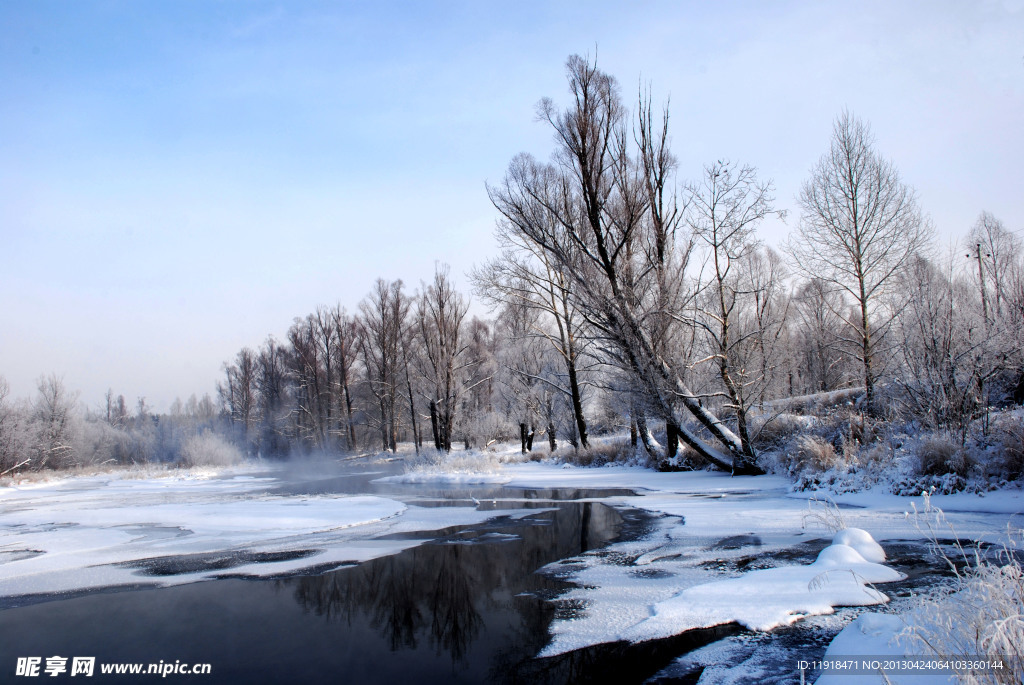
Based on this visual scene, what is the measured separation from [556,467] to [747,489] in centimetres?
1053

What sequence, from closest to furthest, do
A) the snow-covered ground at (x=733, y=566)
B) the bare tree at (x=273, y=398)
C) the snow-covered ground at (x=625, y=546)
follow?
the snow-covered ground at (x=733, y=566) → the snow-covered ground at (x=625, y=546) → the bare tree at (x=273, y=398)

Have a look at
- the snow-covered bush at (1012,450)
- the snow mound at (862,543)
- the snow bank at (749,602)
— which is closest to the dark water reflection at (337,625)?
the snow bank at (749,602)

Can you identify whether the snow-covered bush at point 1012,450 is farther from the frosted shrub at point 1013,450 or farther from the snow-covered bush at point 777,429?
A: the snow-covered bush at point 777,429

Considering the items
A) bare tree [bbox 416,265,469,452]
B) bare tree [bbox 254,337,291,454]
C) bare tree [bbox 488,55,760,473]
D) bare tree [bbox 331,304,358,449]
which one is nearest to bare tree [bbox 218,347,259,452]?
bare tree [bbox 254,337,291,454]

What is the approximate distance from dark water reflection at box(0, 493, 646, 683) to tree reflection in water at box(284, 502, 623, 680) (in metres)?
0.02

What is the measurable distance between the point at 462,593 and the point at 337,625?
4.14 ft

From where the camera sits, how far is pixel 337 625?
15.3ft

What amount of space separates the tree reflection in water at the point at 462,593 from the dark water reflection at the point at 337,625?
0.6 inches

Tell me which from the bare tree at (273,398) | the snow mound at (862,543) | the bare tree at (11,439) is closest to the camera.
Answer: the snow mound at (862,543)

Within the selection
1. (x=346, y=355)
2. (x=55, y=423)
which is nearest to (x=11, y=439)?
(x=55, y=423)

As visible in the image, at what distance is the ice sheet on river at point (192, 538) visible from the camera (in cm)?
666

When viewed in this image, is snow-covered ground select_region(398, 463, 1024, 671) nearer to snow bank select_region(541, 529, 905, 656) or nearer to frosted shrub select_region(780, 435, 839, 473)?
snow bank select_region(541, 529, 905, 656)

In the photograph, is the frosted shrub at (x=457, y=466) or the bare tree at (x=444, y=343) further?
the bare tree at (x=444, y=343)

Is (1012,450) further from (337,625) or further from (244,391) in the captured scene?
(244,391)
